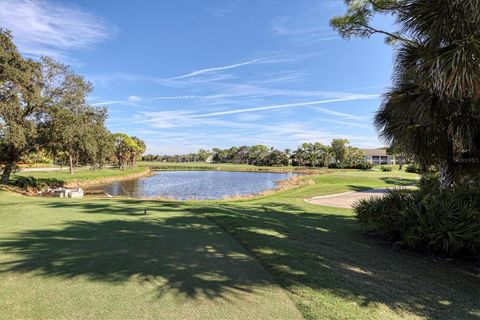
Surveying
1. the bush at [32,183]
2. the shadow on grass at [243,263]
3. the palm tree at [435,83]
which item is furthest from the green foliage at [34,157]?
the palm tree at [435,83]

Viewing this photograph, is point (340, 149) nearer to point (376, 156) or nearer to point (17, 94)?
point (376, 156)

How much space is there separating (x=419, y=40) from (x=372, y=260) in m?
4.66

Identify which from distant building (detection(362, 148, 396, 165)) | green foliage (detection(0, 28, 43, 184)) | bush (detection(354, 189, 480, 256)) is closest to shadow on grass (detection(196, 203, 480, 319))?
bush (detection(354, 189, 480, 256))

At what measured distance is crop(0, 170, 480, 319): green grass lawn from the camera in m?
3.54

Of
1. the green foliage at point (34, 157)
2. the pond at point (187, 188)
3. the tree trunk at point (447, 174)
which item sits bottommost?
the pond at point (187, 188)

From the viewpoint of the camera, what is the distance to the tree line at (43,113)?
696 inches

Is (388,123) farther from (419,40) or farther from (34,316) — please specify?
(34,316)

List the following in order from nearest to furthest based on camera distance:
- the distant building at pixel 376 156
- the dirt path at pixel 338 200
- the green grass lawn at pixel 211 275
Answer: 1. the green grass lawn at pixel 211 275
2. the dirt path at pixel 338 200
3. the distant building at pixel 376 156

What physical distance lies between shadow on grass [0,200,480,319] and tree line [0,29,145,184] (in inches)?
559

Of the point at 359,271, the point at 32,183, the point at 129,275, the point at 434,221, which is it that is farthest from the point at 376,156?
the point at 129,275

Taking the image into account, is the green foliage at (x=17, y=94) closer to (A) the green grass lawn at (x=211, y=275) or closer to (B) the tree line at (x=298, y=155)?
(A) the green grass lawn at (x=211, y=275)

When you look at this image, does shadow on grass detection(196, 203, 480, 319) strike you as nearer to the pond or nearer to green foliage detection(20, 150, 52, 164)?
the pond

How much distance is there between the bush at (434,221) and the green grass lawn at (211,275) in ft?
1.35

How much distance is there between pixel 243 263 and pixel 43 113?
785 inches
